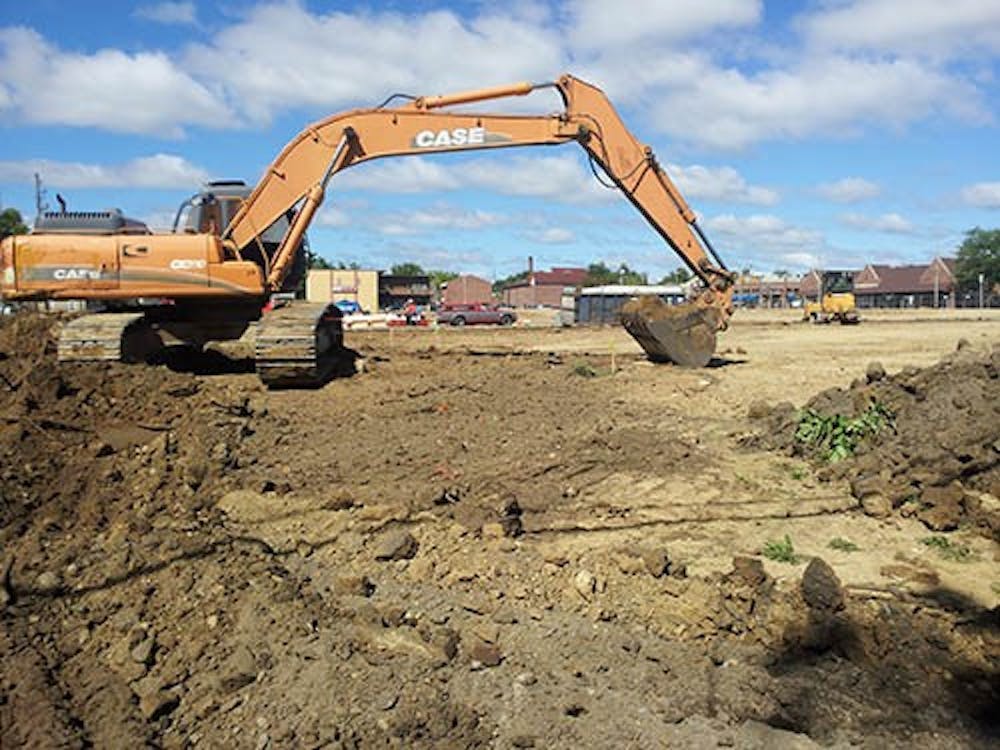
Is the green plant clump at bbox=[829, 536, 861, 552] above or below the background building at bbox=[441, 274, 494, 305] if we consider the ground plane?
below

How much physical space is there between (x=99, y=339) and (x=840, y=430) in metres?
8.98

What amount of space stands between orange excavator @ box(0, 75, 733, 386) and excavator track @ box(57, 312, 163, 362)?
18 mm

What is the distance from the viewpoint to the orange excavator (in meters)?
11.8

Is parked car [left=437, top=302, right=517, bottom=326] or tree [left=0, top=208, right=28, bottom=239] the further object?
tree [left=0, top=208, right=28, bottom=239]

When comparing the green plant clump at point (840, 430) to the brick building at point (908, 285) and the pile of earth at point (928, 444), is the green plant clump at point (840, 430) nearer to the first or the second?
the pile of earth at point (928, 444)

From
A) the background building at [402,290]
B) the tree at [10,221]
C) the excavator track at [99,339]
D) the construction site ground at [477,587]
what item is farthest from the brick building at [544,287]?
the construction site ground at [477,587]

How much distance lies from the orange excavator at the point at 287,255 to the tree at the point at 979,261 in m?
87.9

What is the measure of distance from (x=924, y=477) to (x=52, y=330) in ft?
39.3

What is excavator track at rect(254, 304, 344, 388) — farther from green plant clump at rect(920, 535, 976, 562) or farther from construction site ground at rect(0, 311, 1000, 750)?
green plant clump at rect(920, 535, 976, 562)

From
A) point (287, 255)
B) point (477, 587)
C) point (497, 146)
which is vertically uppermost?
point (497, 146)

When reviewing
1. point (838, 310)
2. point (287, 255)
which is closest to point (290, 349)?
point (287, 255)

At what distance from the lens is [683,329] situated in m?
14.9

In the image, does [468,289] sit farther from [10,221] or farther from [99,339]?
[99,339]

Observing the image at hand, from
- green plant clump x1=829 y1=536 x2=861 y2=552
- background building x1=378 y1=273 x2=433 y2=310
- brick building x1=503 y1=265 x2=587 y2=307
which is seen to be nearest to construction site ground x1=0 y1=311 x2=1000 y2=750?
green plant clump x1=829 y1=536 x2=861 y2=552
